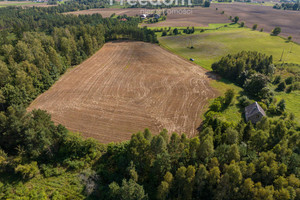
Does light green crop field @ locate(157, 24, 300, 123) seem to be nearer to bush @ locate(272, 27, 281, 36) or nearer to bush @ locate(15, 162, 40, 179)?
bush @ locate(272, 27, 281, 36)

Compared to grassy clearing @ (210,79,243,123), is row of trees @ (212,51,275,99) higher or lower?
higher

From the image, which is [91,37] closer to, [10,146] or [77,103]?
[77,103]

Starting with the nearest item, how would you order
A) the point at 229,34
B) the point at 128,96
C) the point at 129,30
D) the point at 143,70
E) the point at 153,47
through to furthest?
1. the point at 128,96
2. the point at 143,70
3. the point at 153,47
4. the point at 129,30
5. the point at 229,34

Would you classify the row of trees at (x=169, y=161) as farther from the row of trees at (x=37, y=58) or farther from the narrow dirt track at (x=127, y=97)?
the row of trees at (x=37, y=58)

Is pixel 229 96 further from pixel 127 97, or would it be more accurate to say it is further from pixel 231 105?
pixel 127 97

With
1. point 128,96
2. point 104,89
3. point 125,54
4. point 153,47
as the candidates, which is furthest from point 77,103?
point 153,47

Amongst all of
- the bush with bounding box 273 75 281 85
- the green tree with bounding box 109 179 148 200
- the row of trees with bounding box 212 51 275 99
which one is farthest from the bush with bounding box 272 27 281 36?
the green tree with bounding box 109 179 148 200

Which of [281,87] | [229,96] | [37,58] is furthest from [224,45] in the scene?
[37,58]
